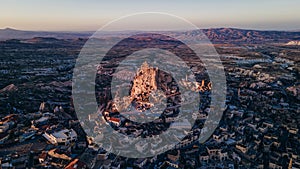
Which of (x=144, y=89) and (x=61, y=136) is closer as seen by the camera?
(x=61, y=136)

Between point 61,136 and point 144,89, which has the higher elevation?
point 144,89

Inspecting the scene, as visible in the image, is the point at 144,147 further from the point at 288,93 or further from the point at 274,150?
the point at 288,93

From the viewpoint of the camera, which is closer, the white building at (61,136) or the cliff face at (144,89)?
the white building at (61,136)

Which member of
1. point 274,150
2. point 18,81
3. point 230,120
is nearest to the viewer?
point 274,150

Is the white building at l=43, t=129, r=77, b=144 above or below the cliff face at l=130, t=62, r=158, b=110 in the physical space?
below

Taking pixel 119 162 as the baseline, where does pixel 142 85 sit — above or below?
above

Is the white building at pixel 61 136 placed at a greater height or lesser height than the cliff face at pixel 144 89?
lesser

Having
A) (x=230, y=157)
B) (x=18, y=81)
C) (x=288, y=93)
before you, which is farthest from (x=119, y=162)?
(x=18, y=81)

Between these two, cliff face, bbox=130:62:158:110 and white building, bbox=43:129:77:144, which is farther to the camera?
cliff face, bbox=130:62:158:110
